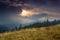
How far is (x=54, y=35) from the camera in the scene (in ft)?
47.0

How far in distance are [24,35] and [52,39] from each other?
2.72 meters

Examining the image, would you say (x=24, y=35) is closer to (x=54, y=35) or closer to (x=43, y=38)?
(x=43, y=38)

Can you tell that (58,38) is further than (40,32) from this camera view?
No

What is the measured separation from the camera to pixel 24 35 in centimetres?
1461

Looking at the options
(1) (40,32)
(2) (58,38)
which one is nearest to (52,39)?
(2) (58,38)

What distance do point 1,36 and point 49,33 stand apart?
187 inches

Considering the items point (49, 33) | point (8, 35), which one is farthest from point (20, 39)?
point (49, 33)

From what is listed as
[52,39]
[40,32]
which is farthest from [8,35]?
[52,39]

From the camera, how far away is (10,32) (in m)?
15.4

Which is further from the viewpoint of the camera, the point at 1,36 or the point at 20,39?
the point at 1,36

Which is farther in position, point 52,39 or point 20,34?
point 20,34

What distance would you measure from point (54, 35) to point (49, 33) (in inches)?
24.6

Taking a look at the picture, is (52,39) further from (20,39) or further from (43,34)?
(20,39)

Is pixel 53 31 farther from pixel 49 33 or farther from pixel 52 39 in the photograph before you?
pixel 52 39
